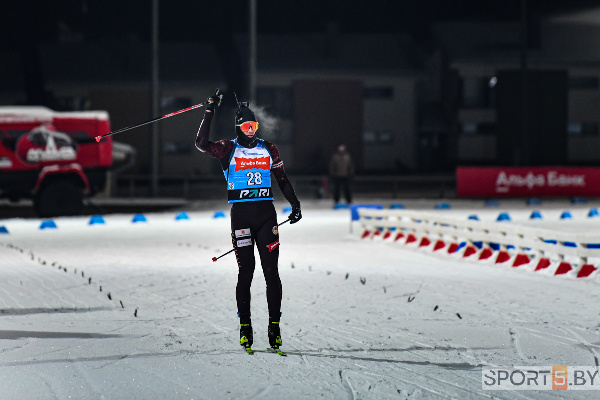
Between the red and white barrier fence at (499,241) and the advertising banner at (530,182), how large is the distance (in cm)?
1286

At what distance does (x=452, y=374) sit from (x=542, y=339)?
66.0 inches

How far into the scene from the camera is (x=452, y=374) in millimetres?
6707

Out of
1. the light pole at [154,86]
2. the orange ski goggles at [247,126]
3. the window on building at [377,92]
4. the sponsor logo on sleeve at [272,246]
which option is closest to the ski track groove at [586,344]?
the sponsor logo on sleeve at [272,246]

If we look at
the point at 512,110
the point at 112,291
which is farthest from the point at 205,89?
the point at 112,291

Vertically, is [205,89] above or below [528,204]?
above

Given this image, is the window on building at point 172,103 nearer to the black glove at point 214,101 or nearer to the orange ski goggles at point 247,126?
the black glove at point 214,101

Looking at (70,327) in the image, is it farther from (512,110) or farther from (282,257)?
(512,110)

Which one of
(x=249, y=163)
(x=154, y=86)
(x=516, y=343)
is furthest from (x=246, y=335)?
(x=154, y=86)

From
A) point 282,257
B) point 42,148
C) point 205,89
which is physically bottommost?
point 282,257

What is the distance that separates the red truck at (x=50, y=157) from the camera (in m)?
24.0

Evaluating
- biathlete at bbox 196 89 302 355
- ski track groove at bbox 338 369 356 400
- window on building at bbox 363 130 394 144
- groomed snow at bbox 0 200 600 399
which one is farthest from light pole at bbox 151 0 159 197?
ski track groove at bbox 338 369 356 400

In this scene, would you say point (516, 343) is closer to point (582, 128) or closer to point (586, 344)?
point (586, 344)

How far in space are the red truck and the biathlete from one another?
57.8 feet

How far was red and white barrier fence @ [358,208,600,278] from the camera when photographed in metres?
12.7
